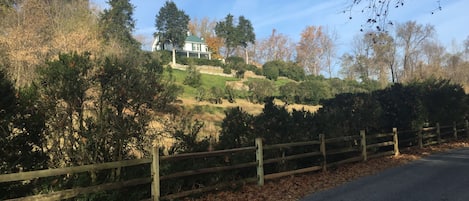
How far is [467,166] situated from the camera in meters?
11.7

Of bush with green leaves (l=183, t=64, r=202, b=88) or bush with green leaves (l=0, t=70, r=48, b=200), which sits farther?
bush with green leaves (l=183, t=64, r=202, b=88)

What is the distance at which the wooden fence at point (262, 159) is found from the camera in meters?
6.05

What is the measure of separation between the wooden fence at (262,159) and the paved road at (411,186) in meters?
1.58

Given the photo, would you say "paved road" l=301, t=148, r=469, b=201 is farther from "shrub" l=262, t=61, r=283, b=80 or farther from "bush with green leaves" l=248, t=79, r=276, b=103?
"shrub" l=262, t=61, r=283, b=80

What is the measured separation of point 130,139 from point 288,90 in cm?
4424

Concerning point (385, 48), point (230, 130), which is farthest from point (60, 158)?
point (385, 48)

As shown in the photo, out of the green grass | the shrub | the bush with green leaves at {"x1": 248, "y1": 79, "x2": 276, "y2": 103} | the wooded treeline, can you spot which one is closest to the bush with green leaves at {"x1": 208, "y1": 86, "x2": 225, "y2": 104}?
the green grass

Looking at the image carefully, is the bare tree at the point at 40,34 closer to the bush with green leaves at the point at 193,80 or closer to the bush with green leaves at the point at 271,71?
the bush with green leaves at the point at 193,80

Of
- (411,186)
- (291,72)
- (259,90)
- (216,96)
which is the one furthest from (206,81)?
(411,186)

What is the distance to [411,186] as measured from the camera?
888 cm

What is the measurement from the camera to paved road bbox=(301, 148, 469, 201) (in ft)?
25.7

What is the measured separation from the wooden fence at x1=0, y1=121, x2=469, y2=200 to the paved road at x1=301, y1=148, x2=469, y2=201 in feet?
5.18

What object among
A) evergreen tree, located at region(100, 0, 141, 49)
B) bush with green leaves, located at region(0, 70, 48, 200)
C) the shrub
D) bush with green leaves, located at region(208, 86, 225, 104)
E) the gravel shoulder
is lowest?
the gravel shoulder

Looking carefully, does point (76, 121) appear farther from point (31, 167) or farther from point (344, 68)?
point (344, 68)
